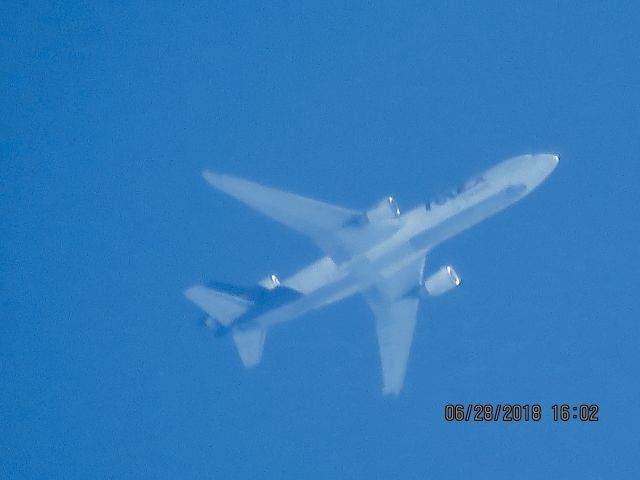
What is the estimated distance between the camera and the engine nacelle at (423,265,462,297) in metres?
26.0

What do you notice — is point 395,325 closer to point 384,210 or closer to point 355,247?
point 355,247

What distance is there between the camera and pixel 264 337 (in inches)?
1118

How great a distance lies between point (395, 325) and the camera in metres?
29.0

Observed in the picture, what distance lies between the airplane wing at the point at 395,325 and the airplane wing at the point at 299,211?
3.37 meters

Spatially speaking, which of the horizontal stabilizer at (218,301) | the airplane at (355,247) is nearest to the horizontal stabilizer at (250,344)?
the airplane at (355,247)

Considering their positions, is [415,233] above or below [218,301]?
above

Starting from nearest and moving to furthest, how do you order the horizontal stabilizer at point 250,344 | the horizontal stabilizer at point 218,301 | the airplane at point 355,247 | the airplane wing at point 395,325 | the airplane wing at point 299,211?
the airplane wing at point 299,211 → the airplane at point 355,247 → the horizontal stabilizer at point 218,301 → the horizontal stabilizer at point 250,344 → the airplane wing at point 395,325

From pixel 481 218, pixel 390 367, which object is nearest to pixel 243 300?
pixel 390 367

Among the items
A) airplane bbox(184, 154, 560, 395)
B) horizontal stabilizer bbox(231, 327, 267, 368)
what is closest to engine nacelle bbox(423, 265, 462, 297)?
airplane bbox(184, 154, 560, 395)

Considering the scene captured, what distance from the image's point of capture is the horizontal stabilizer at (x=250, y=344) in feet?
91.7

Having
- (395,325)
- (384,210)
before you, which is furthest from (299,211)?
(395,325)

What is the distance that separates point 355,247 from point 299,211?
2.62 meters

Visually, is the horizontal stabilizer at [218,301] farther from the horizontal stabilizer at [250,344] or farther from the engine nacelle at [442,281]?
the engine nacelle at [442,281]

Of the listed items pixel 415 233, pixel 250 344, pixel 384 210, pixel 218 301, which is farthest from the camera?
pixel 250 344
